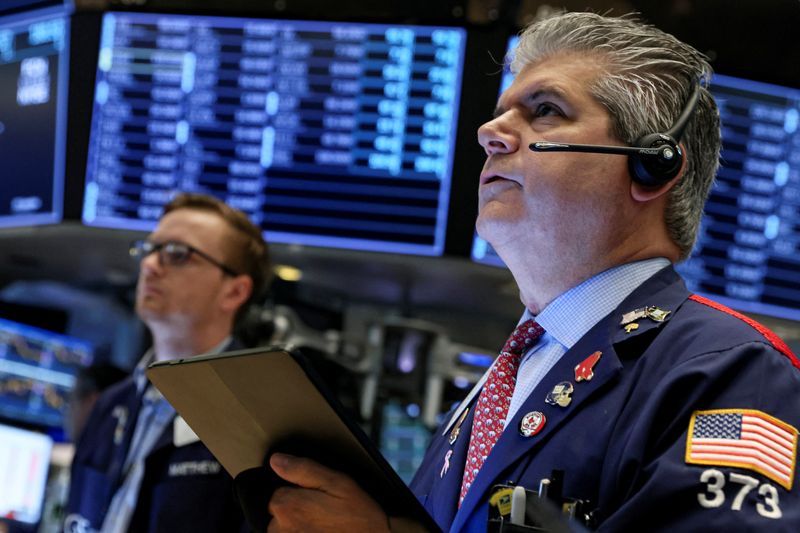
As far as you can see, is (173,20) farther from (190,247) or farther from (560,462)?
(560,462)

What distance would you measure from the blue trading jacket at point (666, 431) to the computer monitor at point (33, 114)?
2057 millimetres

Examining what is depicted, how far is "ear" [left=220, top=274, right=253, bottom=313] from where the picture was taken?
2996mm

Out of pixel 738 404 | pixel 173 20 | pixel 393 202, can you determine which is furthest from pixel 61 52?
pixel 738 404

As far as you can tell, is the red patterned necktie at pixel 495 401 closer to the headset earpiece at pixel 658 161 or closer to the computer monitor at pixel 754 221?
the headset earpiece at pixel 658 161

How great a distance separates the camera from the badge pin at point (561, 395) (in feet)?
4.50

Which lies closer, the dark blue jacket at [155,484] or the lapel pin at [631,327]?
the lapel pin at [631,327]

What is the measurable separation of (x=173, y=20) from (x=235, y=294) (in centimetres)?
84

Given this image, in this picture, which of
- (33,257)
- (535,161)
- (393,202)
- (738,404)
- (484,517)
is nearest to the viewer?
(738,404)

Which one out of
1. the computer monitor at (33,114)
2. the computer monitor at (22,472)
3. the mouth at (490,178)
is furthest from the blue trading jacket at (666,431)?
the computer monitor at (22,472)

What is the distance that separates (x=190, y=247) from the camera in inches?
117

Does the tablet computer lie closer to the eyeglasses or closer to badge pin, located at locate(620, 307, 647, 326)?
badge pin, located at locate(620, 307, 647, 326)

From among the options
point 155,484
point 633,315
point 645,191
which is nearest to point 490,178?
point 645,191

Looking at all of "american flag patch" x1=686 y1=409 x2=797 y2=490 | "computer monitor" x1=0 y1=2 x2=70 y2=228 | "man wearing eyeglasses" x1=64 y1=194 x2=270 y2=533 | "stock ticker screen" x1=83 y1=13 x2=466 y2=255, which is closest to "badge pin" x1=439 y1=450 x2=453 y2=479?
"american flag patch" x1=686 y1=409 x2=797 y2=490

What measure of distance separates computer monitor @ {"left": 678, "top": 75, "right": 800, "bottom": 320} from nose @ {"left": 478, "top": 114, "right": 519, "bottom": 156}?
53.6 inches
